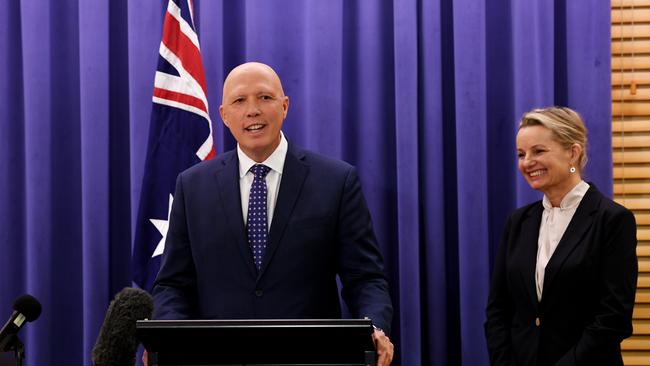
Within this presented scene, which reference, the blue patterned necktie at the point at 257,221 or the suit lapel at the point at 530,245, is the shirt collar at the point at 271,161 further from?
the suit lapel at the point at 530,245

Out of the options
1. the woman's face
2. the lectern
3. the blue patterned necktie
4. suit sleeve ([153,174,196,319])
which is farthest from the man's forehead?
the lectern

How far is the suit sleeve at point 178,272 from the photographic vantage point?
2547 mm

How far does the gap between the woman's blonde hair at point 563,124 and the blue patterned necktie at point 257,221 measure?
3.95ft

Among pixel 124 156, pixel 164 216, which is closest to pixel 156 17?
pixel 124 156

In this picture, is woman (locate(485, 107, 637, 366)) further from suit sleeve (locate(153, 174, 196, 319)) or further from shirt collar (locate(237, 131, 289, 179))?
suit sleeve (locate(153, 174, 196, 319))

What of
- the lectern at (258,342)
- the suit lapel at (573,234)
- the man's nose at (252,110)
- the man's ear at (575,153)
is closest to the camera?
the lectern at (258,342)

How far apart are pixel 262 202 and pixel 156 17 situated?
156 centimetres

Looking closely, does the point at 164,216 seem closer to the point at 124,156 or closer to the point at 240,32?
the point at 124,156

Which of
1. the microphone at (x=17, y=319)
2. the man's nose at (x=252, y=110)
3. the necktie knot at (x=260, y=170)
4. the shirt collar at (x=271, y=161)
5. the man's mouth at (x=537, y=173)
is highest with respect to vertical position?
the man's nose at (x=252, y=110)

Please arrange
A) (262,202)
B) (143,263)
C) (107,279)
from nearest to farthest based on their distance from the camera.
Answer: (262,202) < (143,263) < (107,279)

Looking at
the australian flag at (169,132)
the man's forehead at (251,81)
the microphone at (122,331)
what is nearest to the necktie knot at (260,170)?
the man's forehead at (251,81)

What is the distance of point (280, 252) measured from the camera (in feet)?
8.28

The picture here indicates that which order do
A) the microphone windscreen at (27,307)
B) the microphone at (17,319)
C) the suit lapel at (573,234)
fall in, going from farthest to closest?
the suit lapel at (573,234)
the microphone windscreen at (27,307)
the microphone at (17,319)

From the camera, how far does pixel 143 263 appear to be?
11.1 feet
